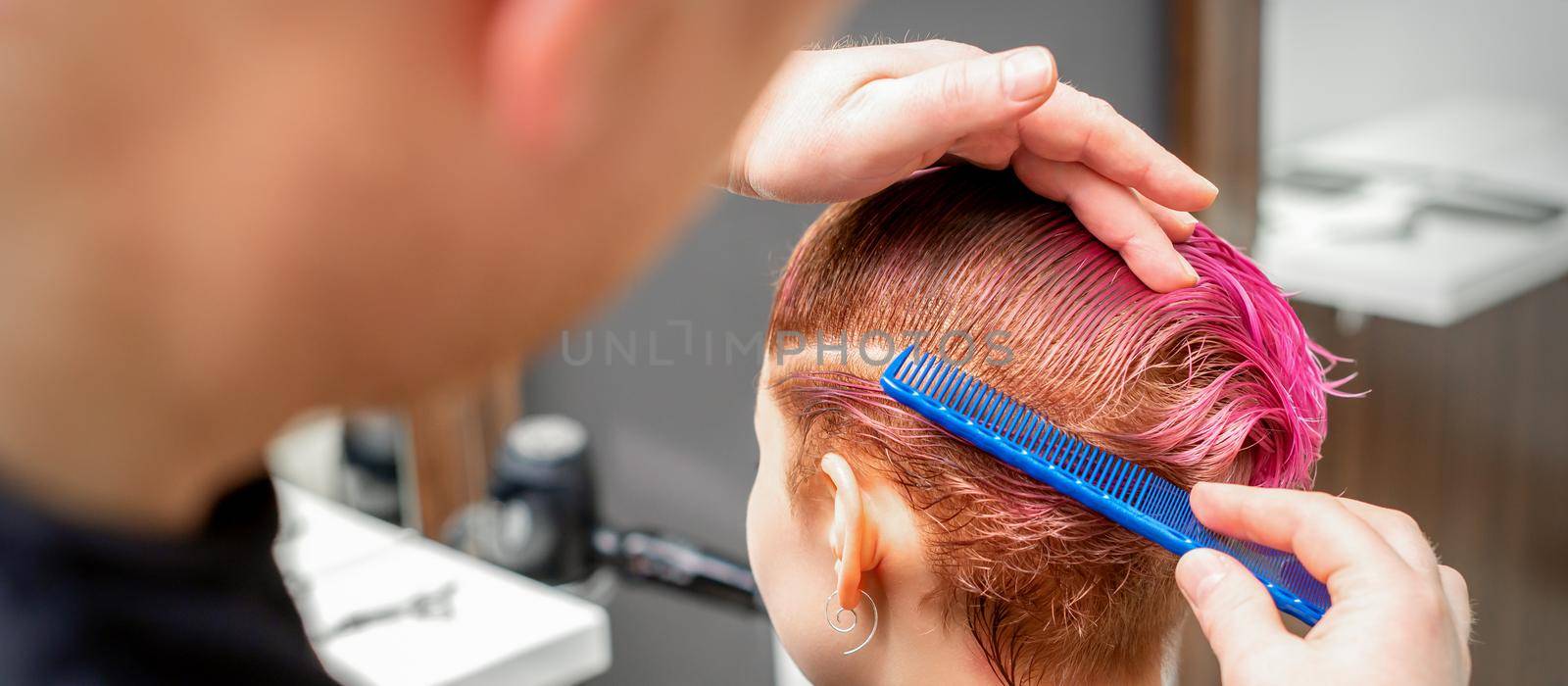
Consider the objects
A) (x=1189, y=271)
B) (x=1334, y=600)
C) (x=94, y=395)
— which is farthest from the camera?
(x=1189, y=271)

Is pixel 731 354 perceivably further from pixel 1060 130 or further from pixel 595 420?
pixel 1060 130

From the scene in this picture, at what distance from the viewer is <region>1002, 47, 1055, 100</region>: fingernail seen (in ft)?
2.30

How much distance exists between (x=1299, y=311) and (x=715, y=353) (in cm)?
89

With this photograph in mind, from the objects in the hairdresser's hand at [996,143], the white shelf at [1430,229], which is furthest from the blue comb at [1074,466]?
the white shelf at [1430,229]

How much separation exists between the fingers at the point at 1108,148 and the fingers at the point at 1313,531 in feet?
0.62

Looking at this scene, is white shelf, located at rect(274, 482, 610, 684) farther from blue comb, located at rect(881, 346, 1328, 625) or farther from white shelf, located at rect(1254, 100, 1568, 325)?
white shelf, located at rect(1254, 100, 1568, 325)

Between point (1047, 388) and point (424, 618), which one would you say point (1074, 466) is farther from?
point (424, 618)

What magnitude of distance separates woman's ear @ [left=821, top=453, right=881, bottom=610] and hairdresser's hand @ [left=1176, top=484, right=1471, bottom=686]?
0.20 meters

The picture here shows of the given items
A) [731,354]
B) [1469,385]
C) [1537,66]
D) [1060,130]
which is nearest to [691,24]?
[1060,130]

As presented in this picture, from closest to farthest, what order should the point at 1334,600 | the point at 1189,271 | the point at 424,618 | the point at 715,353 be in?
1. the point at 1334,600
2. the point at 1189,271
3. the point at 424,618
4. the point at 715,353

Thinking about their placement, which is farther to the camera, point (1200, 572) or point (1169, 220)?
point (1169, 220)

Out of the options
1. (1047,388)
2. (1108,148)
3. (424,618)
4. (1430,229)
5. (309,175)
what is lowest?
(424,618)

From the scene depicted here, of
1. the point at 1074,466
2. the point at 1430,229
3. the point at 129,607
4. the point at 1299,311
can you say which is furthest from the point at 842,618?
the point at 1430,229

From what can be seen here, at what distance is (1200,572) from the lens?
685mm
